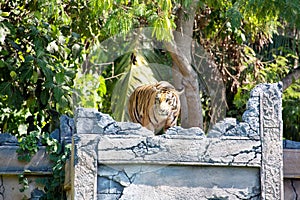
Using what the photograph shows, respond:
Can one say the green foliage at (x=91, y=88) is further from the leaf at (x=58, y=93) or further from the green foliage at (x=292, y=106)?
the green foliage at (x=292, y=106)

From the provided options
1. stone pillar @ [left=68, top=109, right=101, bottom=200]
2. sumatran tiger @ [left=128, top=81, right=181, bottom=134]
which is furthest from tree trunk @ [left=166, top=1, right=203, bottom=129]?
stone pillar @ [left=68, top=109, right=101, bottom=200]

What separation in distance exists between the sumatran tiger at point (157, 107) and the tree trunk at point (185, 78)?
5.80 feet

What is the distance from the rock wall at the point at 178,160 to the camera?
5660 millimetres

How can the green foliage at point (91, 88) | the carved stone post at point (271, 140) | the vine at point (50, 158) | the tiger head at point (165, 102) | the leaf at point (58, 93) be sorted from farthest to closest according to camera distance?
1. the green foliage at point (91, 88)
2. the leaf at point (58, 93)
3. the tiger head at point (165, 102)
4. the vine at point (50, 158)
5. the carved stone post at point (271, 140)

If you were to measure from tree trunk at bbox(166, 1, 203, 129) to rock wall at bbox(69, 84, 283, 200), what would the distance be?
2854 mm

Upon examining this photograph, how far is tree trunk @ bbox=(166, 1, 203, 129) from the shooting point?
341 inches

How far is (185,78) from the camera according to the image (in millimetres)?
8766

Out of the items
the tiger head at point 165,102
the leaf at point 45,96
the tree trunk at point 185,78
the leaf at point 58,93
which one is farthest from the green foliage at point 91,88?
the tiger head at point 165,102

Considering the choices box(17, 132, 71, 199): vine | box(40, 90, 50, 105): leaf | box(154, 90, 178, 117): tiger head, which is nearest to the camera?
box(17, 132, 71, 199): vine

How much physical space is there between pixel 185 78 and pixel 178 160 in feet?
10.5

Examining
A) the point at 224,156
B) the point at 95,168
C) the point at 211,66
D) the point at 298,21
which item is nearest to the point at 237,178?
the point at 224,156

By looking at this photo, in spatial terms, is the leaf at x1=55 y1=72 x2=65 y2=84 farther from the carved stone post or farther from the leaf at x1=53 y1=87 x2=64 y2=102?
the carved stone post

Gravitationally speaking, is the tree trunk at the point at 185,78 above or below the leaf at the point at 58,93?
above

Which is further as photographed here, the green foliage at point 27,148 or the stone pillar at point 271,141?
the green foliage at point 27,148
